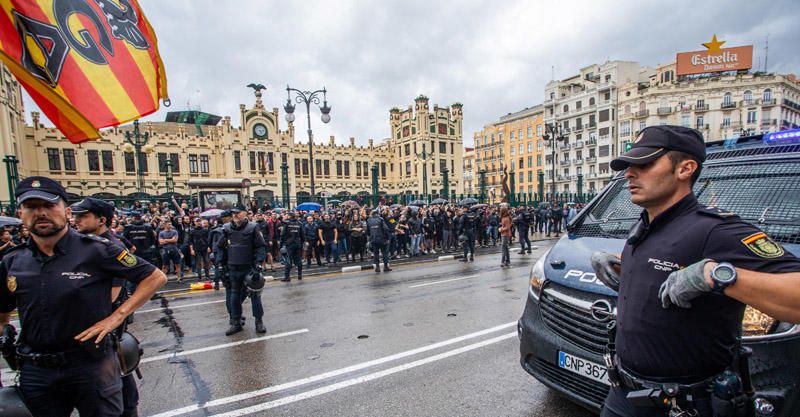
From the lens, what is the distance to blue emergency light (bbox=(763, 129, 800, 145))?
3.42 meters

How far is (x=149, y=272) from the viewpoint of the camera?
277cm

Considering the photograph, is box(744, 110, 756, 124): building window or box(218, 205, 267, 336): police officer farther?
box(744, 110, 756, 124): building window

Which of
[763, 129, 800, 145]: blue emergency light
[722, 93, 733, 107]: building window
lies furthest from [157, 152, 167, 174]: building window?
[722, 93, 733, 107]: building window

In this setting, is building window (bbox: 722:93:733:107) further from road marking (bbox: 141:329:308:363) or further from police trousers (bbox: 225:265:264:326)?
police trousers (bbox: 225:265:264:326)

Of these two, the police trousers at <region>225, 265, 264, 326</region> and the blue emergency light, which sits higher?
the blue emergency light

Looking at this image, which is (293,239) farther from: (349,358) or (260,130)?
(260,130)

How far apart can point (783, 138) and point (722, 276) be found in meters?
3.38

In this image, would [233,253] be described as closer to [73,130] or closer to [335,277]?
[73,130]

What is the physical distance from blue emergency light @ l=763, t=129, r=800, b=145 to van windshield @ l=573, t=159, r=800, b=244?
1.45ft

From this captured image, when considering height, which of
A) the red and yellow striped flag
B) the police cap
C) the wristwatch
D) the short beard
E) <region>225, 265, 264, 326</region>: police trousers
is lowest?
<region>225, 265, 264, 326</region>: police trousers

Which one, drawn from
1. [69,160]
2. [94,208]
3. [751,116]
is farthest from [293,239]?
[751,116]

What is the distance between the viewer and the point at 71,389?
93.5 inches

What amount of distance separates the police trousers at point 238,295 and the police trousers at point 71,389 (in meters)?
3.56

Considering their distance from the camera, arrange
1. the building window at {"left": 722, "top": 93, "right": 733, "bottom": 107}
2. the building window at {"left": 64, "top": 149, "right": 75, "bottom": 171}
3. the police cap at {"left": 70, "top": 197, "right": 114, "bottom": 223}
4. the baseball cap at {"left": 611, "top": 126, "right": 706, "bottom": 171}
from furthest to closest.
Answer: the building window at {"left": 722, "top": 93, "right": 733, "bottom": 107} → the building window at {"left": 64, "top": 149, "right": 75, "bottom": 171} → the police cap at {"left": 70, "top": 197, "right": 114, "bottom": 223} → the baseball cap at {"left": 611, "top": 126, "right": 706, "bottom": 171}
